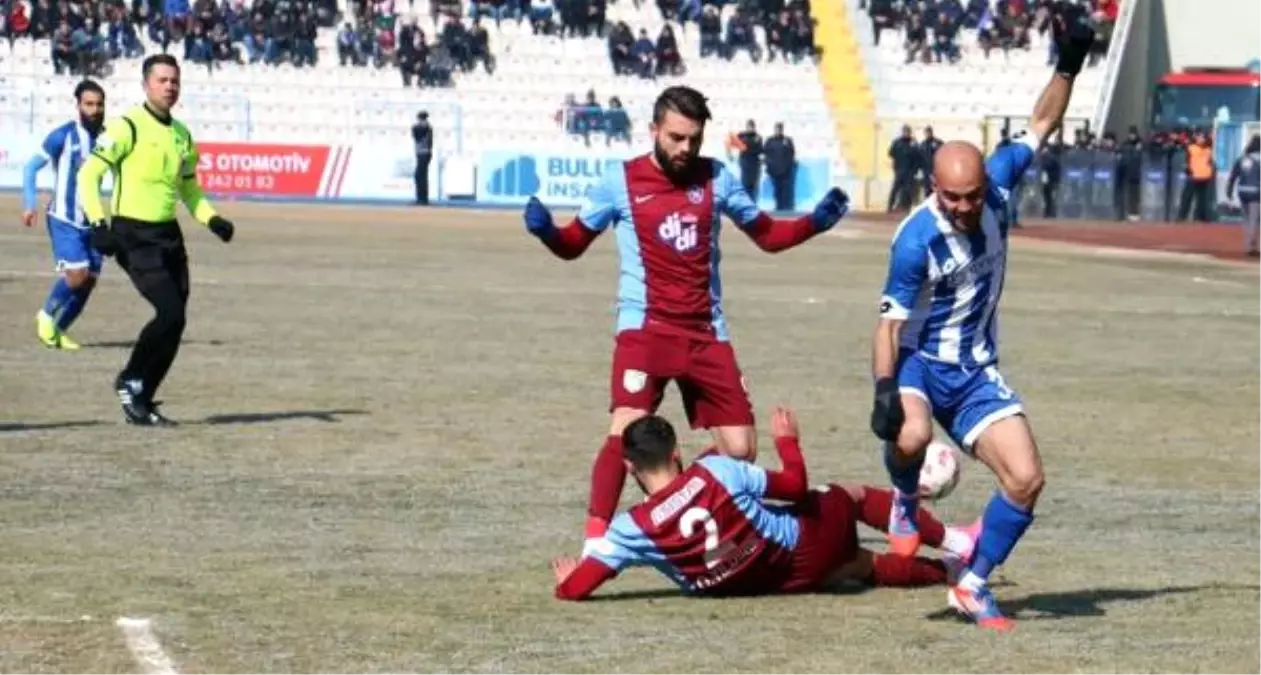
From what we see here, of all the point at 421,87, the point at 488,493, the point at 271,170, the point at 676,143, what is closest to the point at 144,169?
the point at 488,493

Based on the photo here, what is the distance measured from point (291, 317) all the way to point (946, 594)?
14980 millimetres

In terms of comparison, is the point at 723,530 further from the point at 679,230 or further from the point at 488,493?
the point at 488,493

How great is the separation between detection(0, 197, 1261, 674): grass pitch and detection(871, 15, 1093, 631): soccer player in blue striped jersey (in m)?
0.41

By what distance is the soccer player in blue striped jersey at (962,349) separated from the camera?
9281 mm

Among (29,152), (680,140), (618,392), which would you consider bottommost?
(29,152)

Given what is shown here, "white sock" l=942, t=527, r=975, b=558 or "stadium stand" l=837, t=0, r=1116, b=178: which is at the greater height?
"white sock" l=942, t=527, r=975, b=558

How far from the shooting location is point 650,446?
9734 mm

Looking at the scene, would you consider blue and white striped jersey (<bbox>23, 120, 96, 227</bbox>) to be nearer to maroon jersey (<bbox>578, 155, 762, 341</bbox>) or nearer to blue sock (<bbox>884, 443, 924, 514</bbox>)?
maroon jersey (<bbox>578, 155, 762, 341</bbox>)

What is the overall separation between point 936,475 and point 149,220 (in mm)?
6500

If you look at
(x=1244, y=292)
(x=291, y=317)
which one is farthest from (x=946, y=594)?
(x=1244, y=292)

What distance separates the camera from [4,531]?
11297mm

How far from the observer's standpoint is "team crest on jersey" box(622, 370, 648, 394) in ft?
35.0

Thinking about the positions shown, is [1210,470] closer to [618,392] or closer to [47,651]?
[618,392]

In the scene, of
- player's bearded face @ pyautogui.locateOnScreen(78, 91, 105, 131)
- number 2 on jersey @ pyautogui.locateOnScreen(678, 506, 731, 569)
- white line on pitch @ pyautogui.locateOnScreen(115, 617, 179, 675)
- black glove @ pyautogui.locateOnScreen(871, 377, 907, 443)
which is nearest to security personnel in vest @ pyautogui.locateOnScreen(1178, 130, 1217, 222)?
player's bearded face @ pyautogui.locateOnScreen(78, 91, 105, 131)
